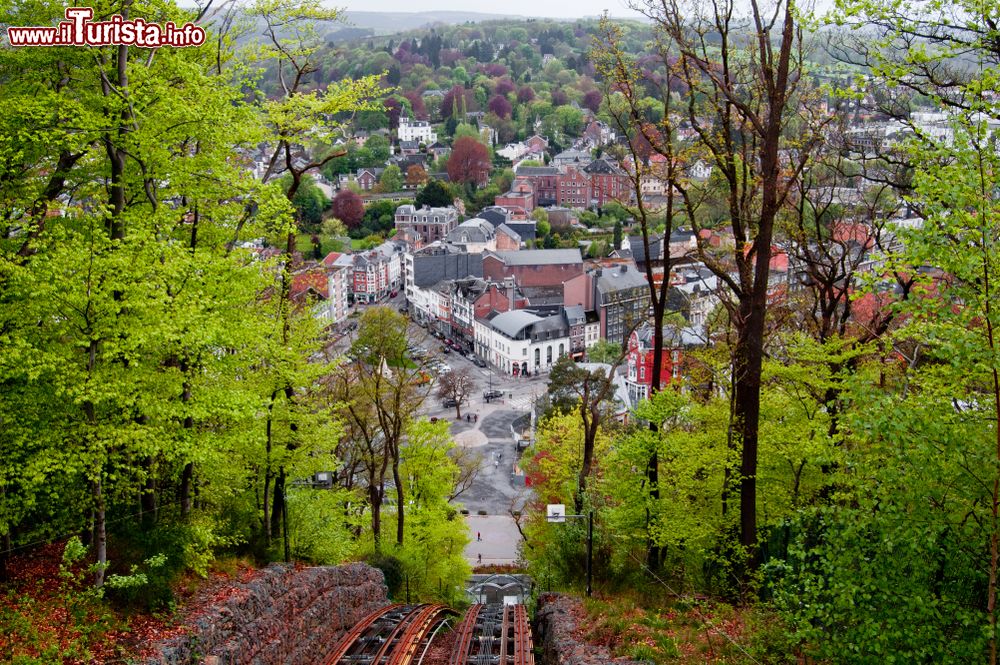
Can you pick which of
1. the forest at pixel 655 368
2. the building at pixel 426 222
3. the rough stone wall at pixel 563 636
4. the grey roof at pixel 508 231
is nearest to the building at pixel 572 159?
the building at pixel 426 222

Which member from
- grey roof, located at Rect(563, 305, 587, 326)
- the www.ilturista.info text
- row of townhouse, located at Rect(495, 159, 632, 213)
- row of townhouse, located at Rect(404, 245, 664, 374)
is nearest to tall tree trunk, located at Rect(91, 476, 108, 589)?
the www.ilturista.info text

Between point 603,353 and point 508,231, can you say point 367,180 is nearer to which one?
point 508,231

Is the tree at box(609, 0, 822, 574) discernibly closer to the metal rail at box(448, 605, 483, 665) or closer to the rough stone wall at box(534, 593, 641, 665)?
the rough stone wall at box(534, 593, 641, 665)

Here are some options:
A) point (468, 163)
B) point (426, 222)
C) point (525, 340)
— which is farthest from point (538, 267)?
point (468, 163)

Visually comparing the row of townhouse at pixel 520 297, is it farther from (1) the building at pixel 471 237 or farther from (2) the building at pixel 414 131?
(2) the building at pixel 414 131

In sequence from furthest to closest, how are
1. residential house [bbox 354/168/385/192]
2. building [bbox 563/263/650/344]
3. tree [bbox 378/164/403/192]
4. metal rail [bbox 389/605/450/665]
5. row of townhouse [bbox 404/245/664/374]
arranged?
1. residential house [bbox 354/168/385/192]
2. tree [bbox 378/164/403/192]
3. building [bbox 563/263/650/344]
4. row of townhouse [bbox 404/245/664/374]
5. metal rail [bbox 389/605/450/665]

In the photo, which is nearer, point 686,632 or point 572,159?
point 686,632
